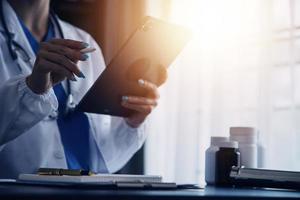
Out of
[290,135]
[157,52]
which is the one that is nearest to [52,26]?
[157,52]

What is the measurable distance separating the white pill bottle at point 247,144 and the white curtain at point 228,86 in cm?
9

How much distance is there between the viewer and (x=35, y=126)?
1274 millimetres

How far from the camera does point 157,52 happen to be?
1176mm

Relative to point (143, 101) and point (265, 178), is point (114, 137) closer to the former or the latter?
point (143, 101)

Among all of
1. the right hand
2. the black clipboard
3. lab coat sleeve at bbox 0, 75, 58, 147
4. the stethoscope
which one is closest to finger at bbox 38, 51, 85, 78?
the right hand

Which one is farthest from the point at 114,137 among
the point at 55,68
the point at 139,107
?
the point at 55,68

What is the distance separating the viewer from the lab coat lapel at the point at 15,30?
4.35 feet

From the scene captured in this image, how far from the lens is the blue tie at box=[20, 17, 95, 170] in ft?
4.47

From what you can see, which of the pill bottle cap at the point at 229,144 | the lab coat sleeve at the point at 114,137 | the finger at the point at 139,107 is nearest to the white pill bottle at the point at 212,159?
the pill bottle cap at the point at 229,144

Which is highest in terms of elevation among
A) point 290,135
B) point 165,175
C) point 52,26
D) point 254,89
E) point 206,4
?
point 206,4

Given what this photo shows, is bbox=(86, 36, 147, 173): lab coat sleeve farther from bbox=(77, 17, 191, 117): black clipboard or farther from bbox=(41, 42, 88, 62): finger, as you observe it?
bbox=(41, 42, 88, 62): finger

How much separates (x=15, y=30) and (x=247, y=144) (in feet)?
2.21

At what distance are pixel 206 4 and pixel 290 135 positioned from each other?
1.76ft

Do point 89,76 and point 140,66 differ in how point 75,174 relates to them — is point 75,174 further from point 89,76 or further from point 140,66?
point 89,76
